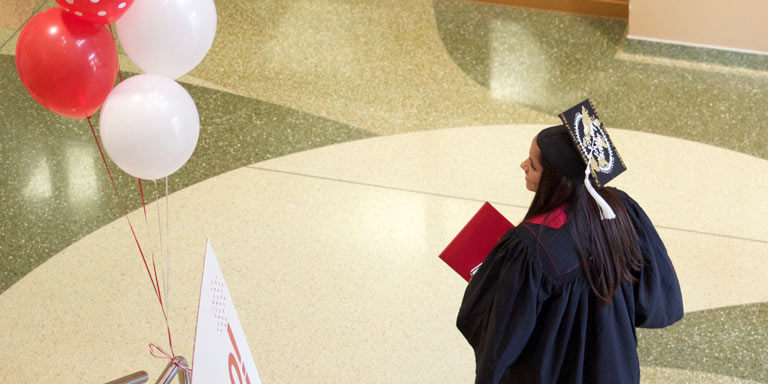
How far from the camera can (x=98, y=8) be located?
174 cm

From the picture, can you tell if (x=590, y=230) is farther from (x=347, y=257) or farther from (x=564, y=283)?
(x=347, y=257)

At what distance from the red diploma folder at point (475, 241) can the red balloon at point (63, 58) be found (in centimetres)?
100

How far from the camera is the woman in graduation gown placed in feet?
6.18

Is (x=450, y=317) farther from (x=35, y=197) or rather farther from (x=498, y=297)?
(x=35, y=197)

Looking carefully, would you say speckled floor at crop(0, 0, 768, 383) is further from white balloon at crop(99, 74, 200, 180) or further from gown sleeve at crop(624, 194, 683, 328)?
white balloon at crop(99, 74, 200, 180)

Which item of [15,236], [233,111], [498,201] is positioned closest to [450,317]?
[498,201]

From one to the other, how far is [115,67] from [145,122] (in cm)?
21

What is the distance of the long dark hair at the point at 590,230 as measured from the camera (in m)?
1.88

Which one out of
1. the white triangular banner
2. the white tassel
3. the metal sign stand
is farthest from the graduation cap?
the metal sign stand

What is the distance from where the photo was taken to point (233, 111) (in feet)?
12.3

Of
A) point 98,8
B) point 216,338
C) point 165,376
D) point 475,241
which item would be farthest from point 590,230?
point 98,8

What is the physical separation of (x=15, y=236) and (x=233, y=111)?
1.09 m

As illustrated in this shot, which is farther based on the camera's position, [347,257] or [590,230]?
[347,257]

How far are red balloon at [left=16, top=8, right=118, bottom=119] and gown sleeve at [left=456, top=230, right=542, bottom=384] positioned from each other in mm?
1051
